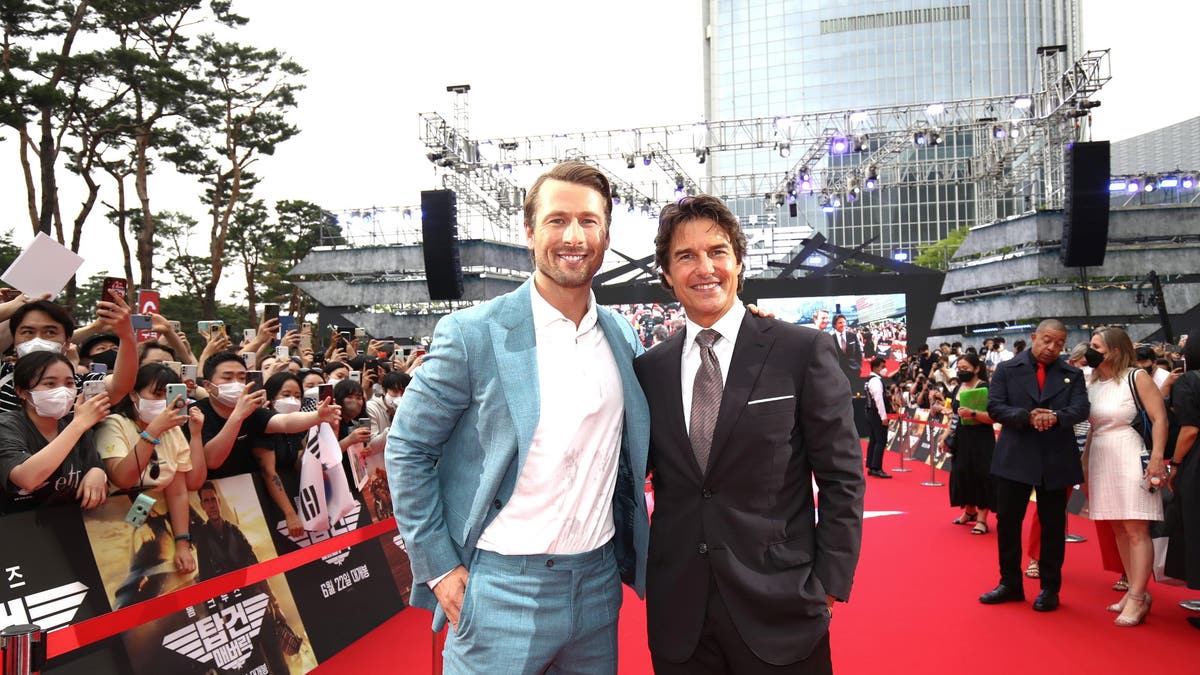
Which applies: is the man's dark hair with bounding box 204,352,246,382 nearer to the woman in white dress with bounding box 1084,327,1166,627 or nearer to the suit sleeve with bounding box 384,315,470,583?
the suit sleeve with bounding box 384,315,470,583

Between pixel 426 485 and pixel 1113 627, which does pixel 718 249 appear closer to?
pixel 426 485

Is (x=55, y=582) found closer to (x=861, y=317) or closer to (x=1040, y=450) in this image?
(x=1040, y=450)

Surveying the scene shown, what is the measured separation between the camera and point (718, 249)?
7.40 feet

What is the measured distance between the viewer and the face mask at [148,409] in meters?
3.62

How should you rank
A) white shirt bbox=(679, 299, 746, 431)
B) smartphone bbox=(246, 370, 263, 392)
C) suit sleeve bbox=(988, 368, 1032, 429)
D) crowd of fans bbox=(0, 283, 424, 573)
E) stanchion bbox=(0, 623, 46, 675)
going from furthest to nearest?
suit sleeve bbox=(988, 368, 1032, 429) < smartphone bbox=(246, 370, 263, 392) < crowd of fans bbox=(0, 283, 424, 573) < white shirt bbox=(679, 299, 746, 431) < stanchion bbox=(0, 623, 46, 675)

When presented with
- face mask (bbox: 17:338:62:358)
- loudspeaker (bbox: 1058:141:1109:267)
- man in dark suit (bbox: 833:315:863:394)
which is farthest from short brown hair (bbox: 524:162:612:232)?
loudspeaker (bbox: 1058:141:1109:267)

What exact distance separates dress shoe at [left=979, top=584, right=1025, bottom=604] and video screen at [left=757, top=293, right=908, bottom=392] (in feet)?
55.2

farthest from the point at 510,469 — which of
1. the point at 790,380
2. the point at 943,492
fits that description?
the point at 943,492

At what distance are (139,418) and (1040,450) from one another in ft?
15.8

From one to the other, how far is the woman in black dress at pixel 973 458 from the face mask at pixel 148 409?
236 inches

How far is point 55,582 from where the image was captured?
2820mm

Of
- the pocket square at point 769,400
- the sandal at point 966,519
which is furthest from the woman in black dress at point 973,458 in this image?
the pocket square at point 769,400

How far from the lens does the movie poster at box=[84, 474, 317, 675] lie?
10.1ft

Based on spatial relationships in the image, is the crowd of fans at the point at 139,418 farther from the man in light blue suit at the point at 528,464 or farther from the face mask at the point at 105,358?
the man in light blue suit at the point at 528,464
